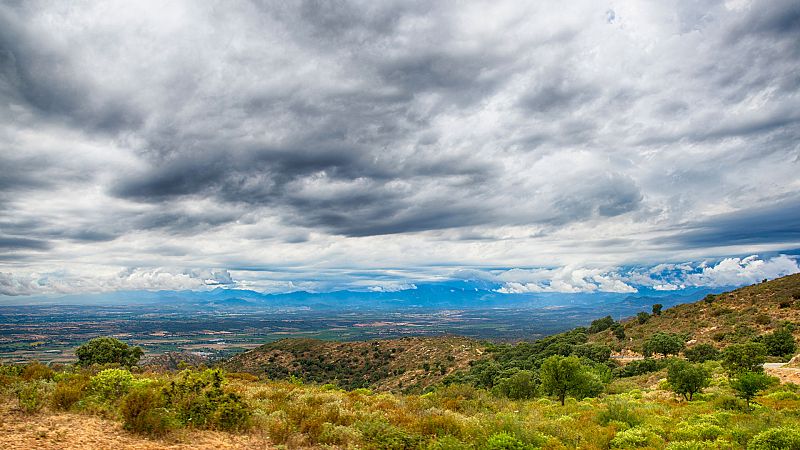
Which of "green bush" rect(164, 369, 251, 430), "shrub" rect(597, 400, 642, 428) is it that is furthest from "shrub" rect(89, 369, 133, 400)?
"shrub" rect(597, 400, 642, 428)

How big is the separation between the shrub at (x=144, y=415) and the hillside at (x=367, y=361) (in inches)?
2106

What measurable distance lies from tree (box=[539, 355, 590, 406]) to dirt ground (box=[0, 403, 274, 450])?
26063mm

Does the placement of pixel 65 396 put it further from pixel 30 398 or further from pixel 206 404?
pixel 206 404

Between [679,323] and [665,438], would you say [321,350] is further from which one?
[665,438]

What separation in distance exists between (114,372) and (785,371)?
43983 millimetres

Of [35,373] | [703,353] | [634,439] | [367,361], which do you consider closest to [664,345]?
[703,353]

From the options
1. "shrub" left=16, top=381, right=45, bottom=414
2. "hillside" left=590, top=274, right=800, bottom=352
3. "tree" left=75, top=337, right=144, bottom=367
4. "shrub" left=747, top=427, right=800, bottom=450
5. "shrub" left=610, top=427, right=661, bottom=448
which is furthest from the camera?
A: "hillside" left=590, top=274, right=800, bottom=352

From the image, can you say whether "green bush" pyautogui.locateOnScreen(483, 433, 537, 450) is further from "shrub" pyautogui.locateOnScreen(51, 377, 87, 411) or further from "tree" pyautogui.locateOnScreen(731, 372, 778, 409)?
"tree" pyautogui.locateOnScreen(731, 372, 778, 409)

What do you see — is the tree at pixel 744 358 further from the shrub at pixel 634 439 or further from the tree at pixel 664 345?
the tree at pixel 664 345

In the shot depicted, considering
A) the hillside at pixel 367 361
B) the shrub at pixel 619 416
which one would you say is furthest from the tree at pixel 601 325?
the shrub at pixel 619 416

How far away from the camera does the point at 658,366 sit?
45125mm

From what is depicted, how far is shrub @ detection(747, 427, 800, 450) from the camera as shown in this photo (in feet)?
40.7

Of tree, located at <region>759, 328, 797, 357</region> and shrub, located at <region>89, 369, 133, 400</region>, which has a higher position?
shrub, located at <region>89, 369, 133, 400</region>

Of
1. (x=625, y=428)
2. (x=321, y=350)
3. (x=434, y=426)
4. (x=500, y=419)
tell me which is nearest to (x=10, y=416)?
(x=434, y=426)
